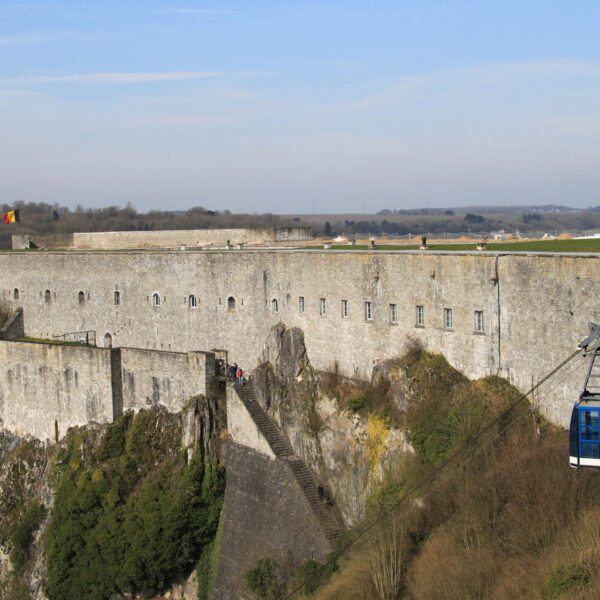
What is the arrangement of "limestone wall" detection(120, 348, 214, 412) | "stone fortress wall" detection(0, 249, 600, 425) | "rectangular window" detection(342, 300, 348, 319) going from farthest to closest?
"limestone wall" detection(120, 348, 214, 412) < "rectangular window" detection(342, 300, 348, 319) < "stone fortress wall" detection(0, 249, 600, 425)

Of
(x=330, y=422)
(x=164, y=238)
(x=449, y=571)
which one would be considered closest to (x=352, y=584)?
(x=449, y=571)

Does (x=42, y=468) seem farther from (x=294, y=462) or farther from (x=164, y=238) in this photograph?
(x=164, y=238)

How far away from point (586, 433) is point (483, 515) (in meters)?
4.06

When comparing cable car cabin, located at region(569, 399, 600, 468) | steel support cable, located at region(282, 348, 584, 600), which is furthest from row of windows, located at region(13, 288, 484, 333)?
cable car cabin, located at region(569, 399, 600, 468)

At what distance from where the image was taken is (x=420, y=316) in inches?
952

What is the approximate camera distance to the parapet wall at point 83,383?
30.7 meters

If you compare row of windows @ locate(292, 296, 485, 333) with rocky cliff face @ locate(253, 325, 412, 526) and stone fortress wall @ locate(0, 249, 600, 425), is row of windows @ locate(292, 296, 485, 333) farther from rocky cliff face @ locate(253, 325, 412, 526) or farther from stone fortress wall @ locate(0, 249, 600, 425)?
rocky cliff face @ locate(253, 325, 412, 526)

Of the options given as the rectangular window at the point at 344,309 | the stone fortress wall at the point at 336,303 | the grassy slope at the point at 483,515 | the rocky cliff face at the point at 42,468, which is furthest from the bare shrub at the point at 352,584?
the rocky cliff face at the point at 42,468

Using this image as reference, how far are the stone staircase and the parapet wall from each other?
1.92 metres

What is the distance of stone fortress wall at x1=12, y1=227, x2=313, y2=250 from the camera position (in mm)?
41719

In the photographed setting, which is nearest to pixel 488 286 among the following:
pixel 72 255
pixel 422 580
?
pixel 422 580

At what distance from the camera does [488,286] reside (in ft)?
72.0

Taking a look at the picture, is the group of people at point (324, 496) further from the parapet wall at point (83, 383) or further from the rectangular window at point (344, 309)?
the parapet wall at point (83, 383)

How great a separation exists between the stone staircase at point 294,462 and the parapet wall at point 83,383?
192 cm
